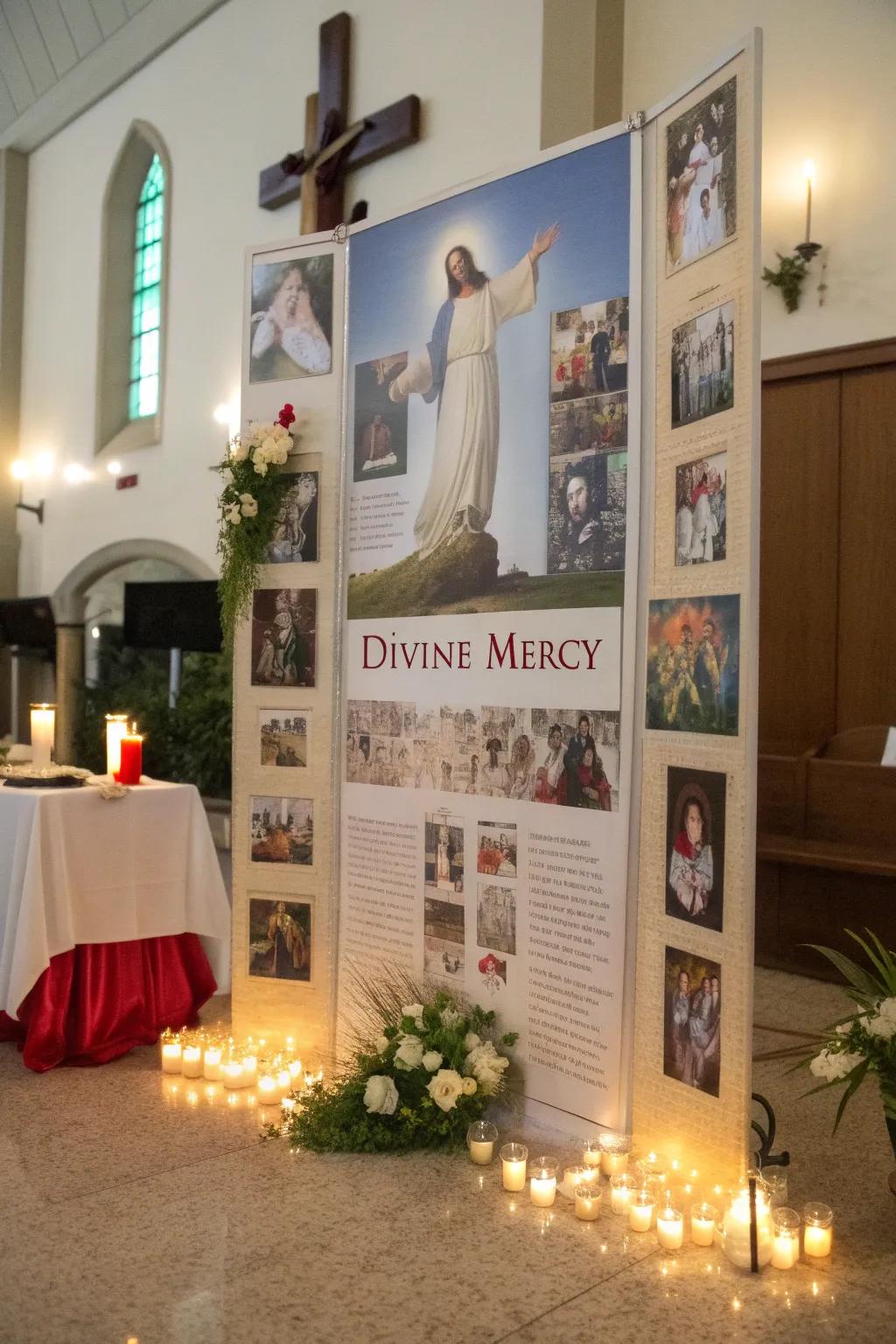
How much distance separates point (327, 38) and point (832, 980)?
6.58m

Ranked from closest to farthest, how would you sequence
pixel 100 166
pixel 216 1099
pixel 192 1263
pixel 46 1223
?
pixel 192 1263, pixel 46 1223, pixel 216 1099, pixel 100 166

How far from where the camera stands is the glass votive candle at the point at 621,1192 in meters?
3.07

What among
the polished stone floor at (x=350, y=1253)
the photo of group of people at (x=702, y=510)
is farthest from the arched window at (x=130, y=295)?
the polished stone floor at (x=350, y=1253)

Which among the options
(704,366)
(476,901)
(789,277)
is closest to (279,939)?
(476,901)

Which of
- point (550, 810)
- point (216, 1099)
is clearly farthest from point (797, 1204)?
point (216, 1099)

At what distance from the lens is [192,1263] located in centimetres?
279

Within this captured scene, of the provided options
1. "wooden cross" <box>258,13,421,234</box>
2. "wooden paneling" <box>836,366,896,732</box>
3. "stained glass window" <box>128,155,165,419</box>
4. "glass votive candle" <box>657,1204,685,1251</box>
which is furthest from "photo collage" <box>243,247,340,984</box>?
"stained glass window" <box>128,155,165,419</box>

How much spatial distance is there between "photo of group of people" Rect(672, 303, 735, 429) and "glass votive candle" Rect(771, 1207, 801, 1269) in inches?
81.3

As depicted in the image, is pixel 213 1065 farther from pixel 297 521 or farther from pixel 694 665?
pixel 694 665

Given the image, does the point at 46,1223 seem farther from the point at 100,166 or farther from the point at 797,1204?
the point at 100,166

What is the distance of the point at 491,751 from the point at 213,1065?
4.81 feet

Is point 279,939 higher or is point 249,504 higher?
point 249,504

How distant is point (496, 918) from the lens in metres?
3.77

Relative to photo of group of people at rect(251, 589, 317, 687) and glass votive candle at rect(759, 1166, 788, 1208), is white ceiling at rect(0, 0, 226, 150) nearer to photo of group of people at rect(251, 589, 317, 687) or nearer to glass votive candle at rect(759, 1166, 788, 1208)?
photo of group of people at rect(251, 589, 317, 687)
